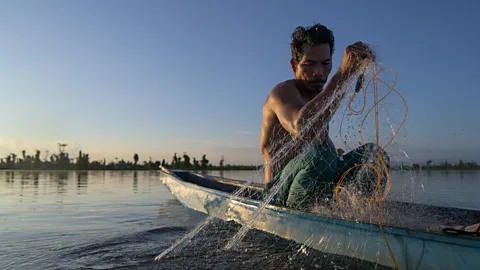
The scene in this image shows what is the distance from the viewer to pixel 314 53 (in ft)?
11.8

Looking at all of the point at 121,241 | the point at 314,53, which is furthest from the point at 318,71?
the point at 121,241

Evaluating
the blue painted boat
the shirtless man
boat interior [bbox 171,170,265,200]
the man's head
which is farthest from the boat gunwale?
boat interior [bbox 171,170,265,200]

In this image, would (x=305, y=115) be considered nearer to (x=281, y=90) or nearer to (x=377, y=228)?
(x=281, y=90)

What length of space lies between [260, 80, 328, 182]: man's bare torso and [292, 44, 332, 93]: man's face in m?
0.14

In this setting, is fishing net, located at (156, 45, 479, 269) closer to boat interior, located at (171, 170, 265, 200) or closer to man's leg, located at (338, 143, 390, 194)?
man's leg, located at (338, 143, 390, 194)

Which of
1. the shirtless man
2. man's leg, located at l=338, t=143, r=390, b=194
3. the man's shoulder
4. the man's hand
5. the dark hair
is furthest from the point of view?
the dark hair

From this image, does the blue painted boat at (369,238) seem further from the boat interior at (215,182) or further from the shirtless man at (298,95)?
the boat interior at (215,182)

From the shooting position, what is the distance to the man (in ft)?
8.99

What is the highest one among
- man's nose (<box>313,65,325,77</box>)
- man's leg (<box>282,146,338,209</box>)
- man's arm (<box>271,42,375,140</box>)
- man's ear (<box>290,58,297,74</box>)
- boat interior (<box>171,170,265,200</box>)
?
man's ear (<box>290,58,297,74</box>)

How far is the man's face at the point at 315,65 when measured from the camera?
359 centimetres

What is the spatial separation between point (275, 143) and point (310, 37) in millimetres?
1146

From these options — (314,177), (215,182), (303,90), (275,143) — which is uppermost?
(303,90)

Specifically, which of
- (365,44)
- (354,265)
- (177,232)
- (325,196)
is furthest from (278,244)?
(365,44)

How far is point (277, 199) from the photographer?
3.69 m
